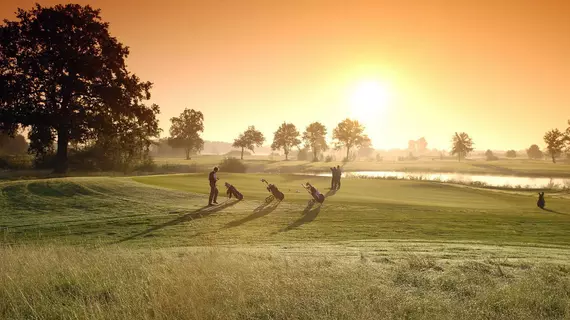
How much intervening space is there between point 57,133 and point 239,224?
78.0ft

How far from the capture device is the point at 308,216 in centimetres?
2038

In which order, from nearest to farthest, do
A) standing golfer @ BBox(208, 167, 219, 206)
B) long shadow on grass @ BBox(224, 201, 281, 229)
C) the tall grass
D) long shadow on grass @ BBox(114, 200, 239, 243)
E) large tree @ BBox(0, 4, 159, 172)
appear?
the tall grass, long shadow on grass @ BBox(114, 200, 239, 243), long shadow on grass @ BBox(224, 201, 281, 229), standing golfer @ BBox(208, 167, 219, 206), large tree @ BBox(0, 4, 159, 172)

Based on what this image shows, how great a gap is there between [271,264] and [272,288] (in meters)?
1.83

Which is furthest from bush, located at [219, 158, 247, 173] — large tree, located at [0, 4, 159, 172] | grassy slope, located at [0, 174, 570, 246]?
grassy slope, located at [0, 174, 570, 246]

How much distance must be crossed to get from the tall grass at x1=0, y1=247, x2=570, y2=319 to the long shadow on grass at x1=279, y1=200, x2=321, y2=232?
7963 mm

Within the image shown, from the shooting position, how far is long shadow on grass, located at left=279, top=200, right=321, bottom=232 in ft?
58.7

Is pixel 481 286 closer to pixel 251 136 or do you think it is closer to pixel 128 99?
pixel 128 99

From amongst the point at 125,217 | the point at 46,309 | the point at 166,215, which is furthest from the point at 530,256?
the point at 125,217

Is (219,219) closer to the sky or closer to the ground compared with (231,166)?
closer to the ground

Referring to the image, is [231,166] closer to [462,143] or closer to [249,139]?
[249,139]

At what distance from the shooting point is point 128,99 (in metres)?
33.6

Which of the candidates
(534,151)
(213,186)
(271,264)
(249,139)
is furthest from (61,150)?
(534,151)

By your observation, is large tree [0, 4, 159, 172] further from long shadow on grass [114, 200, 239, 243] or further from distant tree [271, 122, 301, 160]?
distant tree [271, 122, 301, 160]

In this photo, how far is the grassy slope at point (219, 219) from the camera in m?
15.4
